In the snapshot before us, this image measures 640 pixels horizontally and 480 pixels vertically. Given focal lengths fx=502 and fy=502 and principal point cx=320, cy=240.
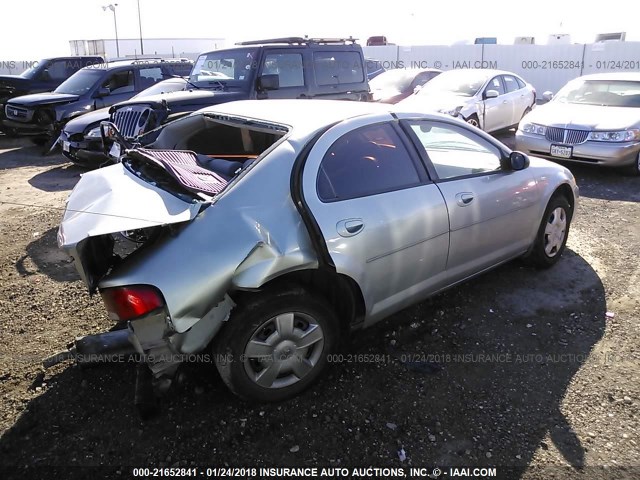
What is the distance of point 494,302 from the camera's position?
3963 millimetres

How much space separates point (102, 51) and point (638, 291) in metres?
40.5

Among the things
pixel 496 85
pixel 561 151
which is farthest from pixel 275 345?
pixel 496 85

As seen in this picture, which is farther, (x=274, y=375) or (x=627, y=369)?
(x=627, y=369)

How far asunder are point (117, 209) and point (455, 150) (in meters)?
2.39

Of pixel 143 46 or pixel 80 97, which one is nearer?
pixel 80 97

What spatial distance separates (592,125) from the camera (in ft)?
24.8

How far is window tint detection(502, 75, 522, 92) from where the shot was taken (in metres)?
10.8

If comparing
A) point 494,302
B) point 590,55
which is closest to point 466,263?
point 494,302

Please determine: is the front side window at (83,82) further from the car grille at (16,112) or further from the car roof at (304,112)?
the car roof at (304,112)

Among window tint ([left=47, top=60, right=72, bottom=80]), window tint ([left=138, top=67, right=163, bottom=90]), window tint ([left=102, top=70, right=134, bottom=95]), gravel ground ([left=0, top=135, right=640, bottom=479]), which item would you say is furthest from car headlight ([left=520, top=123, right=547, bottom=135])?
window tint ([left=47, top=60, right=72, bottom=80])

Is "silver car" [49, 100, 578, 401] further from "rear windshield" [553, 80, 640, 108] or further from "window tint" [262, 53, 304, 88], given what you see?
"rear windshield" [553, 80, 640, 108]

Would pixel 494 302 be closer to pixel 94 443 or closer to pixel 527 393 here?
pixel 527 393

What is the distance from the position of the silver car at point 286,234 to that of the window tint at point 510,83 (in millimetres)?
7895

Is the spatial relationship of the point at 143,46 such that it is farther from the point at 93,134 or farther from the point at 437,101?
the point at 437,101
